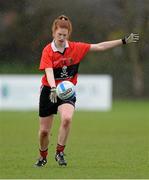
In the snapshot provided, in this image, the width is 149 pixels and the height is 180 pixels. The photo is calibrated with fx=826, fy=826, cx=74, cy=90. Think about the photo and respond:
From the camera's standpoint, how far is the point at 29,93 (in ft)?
102

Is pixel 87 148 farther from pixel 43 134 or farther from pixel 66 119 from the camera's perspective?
pixel 66 119

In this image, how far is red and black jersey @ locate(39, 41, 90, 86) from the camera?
38.3 feet

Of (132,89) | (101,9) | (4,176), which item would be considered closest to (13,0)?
(101,9)

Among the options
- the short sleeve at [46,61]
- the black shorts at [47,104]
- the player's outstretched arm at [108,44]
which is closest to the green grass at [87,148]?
the black shorts at [47,104]

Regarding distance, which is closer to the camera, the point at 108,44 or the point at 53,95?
the point at 53,95

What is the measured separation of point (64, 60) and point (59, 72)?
0.19m

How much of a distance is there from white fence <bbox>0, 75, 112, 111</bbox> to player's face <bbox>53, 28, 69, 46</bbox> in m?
19.2

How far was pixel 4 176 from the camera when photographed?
34.6 feet

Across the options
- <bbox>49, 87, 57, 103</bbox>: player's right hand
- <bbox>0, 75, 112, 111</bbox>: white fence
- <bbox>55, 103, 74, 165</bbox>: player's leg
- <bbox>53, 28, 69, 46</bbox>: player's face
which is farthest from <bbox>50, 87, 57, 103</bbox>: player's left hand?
<bbox>0, 75, 112, 111</bbox>: white fence

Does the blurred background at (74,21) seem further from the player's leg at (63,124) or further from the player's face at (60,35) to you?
the player's leg at (63,124)

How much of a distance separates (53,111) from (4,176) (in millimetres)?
1645

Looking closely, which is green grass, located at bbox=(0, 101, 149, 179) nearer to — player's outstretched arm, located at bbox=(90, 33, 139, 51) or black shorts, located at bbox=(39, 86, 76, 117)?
black shorts, located at bbox=(39, 86, 76, 117)

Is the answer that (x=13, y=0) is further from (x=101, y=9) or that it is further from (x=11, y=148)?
(x=11, y=148)

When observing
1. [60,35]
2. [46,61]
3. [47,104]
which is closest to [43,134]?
[47,104]
